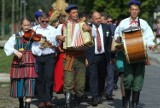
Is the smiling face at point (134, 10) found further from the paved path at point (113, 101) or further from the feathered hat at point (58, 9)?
the feathered hat at point (58, 9)

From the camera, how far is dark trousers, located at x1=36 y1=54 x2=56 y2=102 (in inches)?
379

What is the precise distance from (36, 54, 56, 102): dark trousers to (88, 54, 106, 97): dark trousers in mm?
890

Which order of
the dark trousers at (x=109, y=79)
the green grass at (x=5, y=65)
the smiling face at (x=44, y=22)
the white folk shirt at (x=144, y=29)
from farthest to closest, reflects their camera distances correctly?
1. the green grass at (x=5, y=65)
2. the dark trousers at (x=109, y=79)
3. the smiling face at (x=44, y=22)
4. the white folk shirt at (x=144, y=29)

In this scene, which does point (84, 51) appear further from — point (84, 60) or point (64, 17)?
point (64, 17)

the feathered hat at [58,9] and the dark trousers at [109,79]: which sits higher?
the feathered hat at [58,9]

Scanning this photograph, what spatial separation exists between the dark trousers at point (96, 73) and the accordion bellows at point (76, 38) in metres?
1.07

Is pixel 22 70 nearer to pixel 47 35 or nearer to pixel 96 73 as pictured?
pixel 47 35

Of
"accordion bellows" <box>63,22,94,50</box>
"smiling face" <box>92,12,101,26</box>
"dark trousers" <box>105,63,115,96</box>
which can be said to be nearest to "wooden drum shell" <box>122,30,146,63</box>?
"accordion bellows" <box>63,22,94,50</box>

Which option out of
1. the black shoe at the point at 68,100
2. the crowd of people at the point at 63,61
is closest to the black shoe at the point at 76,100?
the crowd of people at the point at 63,61

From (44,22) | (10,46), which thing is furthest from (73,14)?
(10,46)

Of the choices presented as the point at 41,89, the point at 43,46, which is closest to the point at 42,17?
the point at 43,46

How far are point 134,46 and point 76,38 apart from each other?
1.10 m

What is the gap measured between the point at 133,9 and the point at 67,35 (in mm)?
1221

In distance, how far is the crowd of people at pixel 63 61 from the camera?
8.87m
